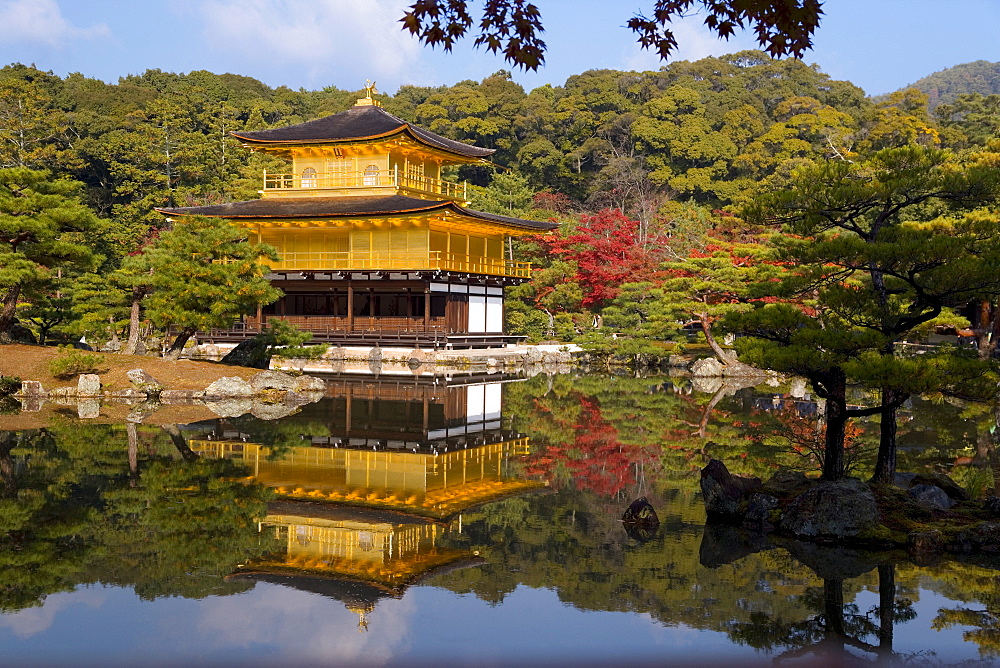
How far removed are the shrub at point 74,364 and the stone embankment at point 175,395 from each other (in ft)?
1.16

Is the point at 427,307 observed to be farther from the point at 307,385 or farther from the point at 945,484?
the point at 945,484

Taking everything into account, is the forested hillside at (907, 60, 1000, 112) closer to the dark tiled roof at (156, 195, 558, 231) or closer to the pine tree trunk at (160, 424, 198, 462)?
the dark tiled roof at (156, 195, 558, 231)

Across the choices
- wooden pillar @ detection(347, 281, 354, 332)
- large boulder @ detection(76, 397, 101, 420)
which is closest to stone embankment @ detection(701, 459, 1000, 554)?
large boulder @ detection(76, 397, 101, 420)

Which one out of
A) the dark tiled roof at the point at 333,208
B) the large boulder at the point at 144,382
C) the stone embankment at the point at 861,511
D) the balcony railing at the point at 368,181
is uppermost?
the balcony railing at the point at 368,181

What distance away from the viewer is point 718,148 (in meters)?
64.1

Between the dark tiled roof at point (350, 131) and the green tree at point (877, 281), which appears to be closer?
the green tree at point (877, 281)

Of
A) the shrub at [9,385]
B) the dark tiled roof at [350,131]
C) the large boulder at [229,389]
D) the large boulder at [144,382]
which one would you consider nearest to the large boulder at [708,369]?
the dark tiled roof at [350,131]

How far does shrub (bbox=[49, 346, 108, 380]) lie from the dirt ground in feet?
0.60

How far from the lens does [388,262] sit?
3422 cm

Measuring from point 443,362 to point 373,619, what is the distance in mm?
24167

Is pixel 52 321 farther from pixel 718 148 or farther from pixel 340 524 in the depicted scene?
pixel 718 148

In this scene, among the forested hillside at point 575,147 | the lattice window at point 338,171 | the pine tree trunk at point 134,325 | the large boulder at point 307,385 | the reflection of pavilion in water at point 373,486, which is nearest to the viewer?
the reflection of pavilion in water at point 373,486

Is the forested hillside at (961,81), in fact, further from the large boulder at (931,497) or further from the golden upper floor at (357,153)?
the large boulder at (931,497)

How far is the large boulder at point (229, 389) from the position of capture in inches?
808
